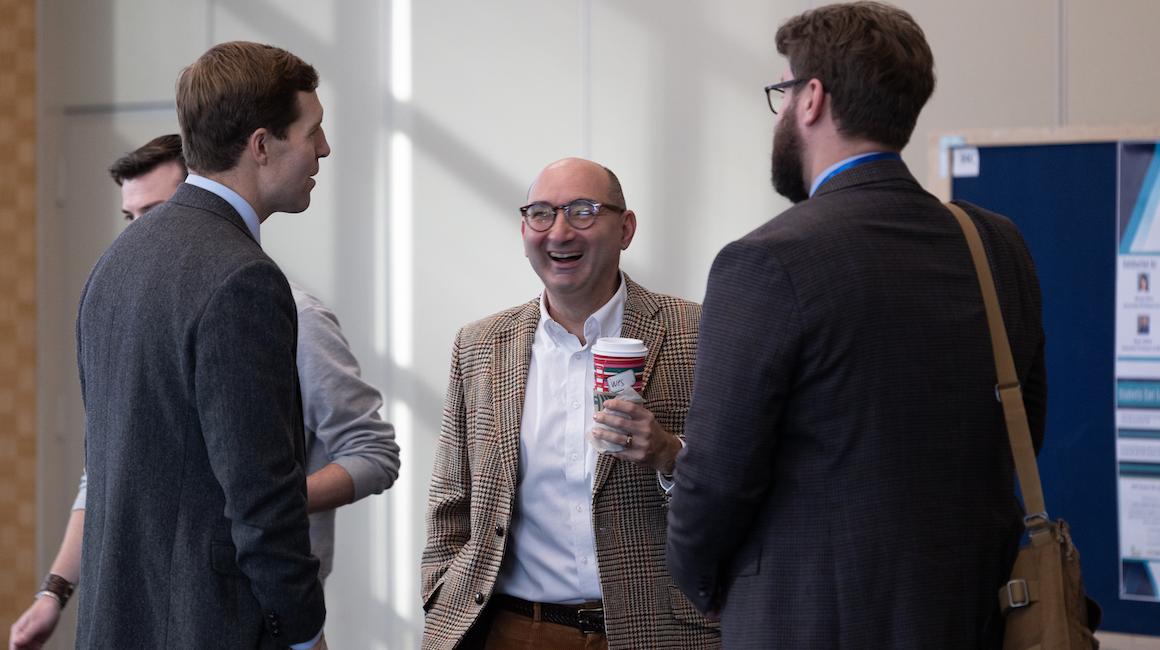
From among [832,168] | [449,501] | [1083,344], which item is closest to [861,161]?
[832,168]

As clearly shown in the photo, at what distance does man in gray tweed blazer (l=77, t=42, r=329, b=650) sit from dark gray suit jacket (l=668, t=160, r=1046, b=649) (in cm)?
62

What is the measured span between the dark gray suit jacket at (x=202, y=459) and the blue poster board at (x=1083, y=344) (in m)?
2.21

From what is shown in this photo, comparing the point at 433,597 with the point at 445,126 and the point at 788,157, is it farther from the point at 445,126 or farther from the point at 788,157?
the point at 445,126

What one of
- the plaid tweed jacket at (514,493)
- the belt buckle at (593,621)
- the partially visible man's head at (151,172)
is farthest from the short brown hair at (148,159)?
the belt buckle at (593,621)

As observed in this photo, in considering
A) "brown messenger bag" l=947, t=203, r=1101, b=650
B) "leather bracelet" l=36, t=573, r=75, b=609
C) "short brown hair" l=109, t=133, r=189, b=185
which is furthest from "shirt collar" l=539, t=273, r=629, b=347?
"leather bracelet" l=36, t=573, r=75, b=609

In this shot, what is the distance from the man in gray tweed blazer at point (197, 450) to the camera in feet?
5.31

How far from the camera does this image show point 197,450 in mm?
1667

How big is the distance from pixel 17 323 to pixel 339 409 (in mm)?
3289

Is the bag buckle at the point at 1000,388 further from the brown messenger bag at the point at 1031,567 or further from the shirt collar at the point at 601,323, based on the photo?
the shirt collar at the point at 601,323

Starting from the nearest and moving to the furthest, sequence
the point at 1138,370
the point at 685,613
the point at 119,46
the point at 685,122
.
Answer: the point at 685,613, the point at 1138,370, the point at 685,122, the point at 119,46

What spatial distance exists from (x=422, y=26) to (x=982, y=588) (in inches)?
131

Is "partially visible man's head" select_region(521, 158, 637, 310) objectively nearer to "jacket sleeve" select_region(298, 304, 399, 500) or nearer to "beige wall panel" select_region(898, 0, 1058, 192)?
"jacket sleeve" select_region(298, 304, 399, 500)

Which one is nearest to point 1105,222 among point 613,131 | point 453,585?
point 613,131

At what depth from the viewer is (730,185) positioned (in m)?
3.85
